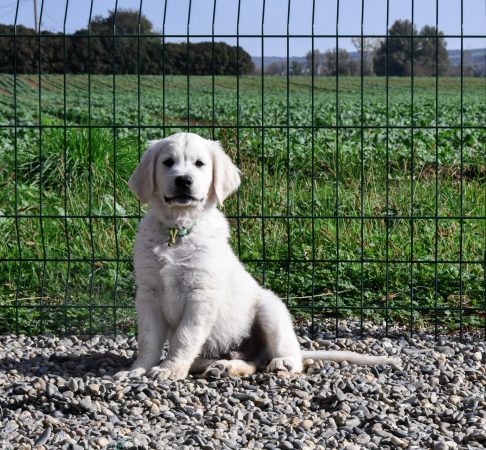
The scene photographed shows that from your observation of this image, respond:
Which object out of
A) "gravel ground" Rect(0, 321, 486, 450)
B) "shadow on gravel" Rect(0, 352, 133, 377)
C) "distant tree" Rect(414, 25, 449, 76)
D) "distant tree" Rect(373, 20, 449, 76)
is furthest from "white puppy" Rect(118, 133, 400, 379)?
"distant tree" Rect(414, 25, 449, 76)

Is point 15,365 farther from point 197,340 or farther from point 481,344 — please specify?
point 481,344

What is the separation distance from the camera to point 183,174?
4770mm

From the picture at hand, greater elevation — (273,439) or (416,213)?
(416,213)

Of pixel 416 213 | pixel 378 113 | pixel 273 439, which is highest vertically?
pixel 378 113

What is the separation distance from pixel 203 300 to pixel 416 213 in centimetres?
466

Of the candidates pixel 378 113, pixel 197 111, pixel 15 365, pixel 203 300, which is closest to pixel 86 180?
pixel 15 365

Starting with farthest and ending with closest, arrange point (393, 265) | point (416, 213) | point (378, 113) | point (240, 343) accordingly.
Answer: point (378, 113)
point (416, 213)
point (393, 265)
point (240, 343)

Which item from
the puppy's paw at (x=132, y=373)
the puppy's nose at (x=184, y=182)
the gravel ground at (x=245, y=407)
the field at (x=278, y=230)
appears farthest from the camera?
the field at (x=278, y=230)

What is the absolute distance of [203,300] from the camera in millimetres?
4906

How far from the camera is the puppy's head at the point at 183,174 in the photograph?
480cm

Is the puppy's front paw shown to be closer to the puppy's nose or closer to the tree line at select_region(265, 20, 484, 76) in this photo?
the puppy's nose

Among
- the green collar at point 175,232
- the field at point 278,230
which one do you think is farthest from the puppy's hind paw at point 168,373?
the field at point 278,230

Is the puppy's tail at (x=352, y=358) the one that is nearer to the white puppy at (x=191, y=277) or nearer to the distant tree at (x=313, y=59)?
the white puppy at (x=191, y=277)

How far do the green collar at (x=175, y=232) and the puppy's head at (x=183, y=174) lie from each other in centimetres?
13
